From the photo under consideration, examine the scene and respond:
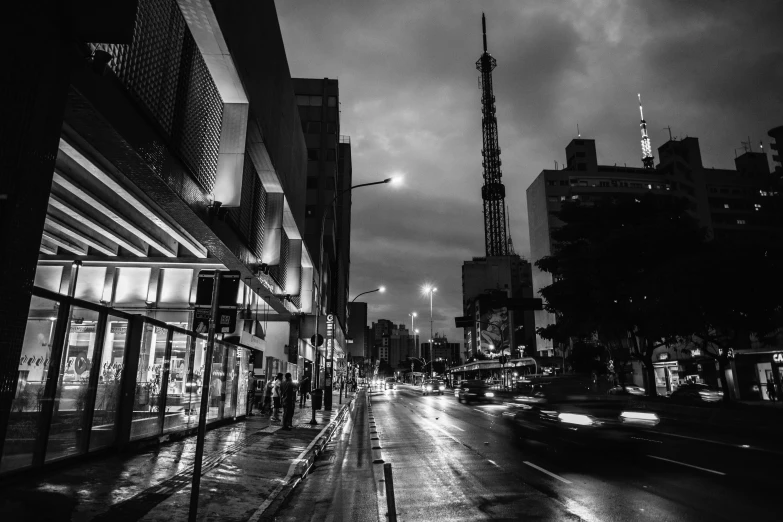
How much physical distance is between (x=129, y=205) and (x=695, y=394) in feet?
115

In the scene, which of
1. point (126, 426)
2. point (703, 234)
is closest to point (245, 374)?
point (126, 426)

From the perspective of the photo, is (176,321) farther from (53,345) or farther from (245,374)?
(53,345)

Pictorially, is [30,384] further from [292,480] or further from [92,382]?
[292,480]

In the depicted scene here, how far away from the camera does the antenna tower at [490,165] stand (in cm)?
13712

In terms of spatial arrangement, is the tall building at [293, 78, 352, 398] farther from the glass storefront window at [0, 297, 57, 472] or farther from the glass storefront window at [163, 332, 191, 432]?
the glass storefront window at [0, 297, 57, 472]

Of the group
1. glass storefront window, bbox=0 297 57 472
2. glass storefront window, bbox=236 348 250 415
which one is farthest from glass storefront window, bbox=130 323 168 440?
glass storefront window, bbox=236 348 250 415

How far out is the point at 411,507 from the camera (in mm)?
7320

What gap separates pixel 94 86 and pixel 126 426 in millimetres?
7473

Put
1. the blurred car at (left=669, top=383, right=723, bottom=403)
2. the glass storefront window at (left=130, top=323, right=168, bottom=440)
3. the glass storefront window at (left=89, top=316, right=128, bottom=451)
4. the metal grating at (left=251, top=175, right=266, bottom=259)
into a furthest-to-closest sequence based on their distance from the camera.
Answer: the blurred car at (left=669, top=383, right=723, bottom=403) < the metal grating at (left=251, top=175, right=266, bottom=259) < the glass storefront window at (left=130, top=323, right=168, bottom=440) < the glass storefront window at (left=89, top=316, right=128, bottom=451)

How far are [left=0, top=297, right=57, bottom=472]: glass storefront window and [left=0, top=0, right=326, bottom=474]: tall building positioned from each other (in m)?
0.03

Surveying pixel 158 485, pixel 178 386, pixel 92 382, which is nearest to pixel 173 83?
pixel 92 382

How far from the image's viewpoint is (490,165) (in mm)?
139500

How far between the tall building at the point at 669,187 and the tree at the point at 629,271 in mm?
46490

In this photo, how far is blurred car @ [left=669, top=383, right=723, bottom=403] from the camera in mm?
30494
